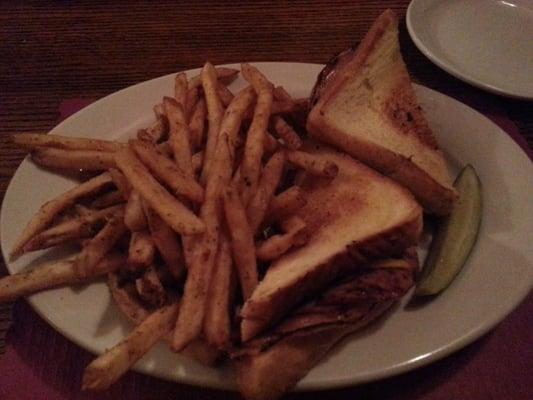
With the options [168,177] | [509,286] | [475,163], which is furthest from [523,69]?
[168,177]

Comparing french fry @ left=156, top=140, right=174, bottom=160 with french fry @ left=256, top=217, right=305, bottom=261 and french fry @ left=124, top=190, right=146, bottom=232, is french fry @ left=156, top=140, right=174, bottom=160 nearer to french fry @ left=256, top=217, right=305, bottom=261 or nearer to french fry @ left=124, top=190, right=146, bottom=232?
french fry @ left=124, top=190, right=146, bottom=232

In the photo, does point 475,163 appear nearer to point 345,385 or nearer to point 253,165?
point 253,165

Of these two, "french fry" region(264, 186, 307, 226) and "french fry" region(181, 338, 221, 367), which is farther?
"french fry" region(264, 186, 307, 226)

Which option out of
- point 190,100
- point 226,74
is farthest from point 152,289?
point 226,74


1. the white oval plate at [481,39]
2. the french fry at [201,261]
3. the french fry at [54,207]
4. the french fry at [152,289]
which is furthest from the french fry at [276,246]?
the white oval plate at [481,39]

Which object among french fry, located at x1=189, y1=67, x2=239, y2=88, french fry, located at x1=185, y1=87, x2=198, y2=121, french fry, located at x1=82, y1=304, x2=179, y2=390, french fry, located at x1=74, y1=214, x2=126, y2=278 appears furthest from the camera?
french fry, located at x1=189, y1=67, x2=239, y2=88

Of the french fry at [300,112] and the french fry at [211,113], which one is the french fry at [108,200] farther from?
the french fry at [300,112]

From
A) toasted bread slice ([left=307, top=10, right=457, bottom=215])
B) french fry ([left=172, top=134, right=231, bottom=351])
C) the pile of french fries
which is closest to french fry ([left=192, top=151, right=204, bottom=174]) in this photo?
the pile of french fries

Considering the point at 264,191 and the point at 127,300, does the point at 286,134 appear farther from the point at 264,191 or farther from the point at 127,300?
the point at 127,300
